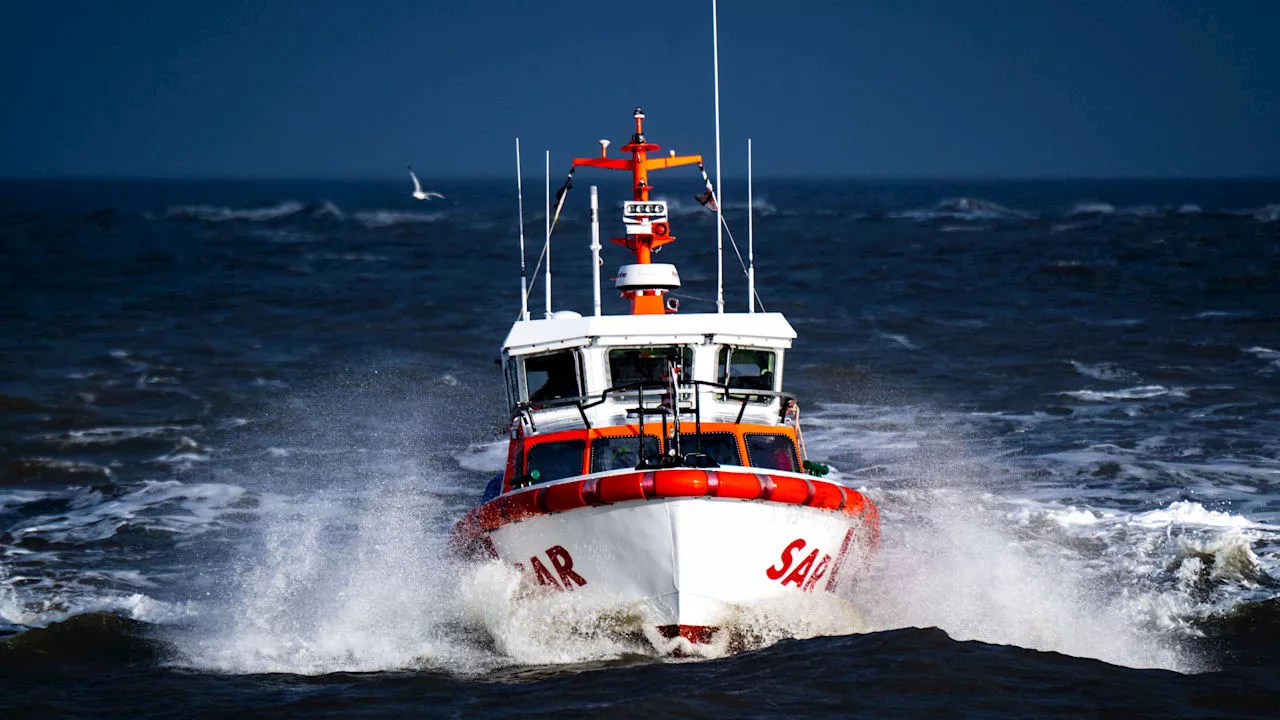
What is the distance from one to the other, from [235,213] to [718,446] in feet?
192

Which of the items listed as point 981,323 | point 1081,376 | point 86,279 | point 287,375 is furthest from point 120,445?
point 86,279

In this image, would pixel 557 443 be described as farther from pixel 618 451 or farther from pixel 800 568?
pixel 800 568

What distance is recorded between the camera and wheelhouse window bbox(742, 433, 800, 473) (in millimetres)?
11156

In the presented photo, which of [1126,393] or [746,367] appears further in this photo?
[1126,393]

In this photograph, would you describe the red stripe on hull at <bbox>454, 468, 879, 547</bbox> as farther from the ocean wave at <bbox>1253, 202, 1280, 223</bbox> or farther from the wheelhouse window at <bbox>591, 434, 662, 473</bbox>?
the ocean wave at <bbox>1253, 202, 1280, 223</bbox>

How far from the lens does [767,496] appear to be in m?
9.81

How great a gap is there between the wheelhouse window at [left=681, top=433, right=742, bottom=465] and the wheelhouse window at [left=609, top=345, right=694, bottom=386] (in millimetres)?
793

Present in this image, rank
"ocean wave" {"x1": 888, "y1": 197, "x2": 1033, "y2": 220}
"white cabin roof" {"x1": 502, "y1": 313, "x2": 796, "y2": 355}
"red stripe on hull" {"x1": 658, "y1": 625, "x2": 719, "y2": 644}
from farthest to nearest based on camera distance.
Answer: "ocean wave" {"x1": 888, "y1": 197, "x2": 1033, "y2": 220} < "white cabin roof" {"x1": 502, "y1": 313, "x2": 796, "y2": 355} < "red stripe on hull" {"x1": 658, "y1": 625, "x2": 719, "y2": 644}

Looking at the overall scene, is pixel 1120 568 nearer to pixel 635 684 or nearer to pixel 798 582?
pixel 798 582

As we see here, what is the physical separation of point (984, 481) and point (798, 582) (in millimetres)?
7365

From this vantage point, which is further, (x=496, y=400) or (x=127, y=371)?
(x=127, y=371)

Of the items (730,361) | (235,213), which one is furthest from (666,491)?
(235,213)

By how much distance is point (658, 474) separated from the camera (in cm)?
964

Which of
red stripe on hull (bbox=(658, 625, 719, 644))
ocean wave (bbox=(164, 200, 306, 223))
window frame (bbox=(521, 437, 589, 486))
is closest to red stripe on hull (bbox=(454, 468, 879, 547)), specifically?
window frame (bbox=(521, 437, 589, 486))
